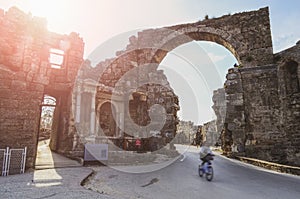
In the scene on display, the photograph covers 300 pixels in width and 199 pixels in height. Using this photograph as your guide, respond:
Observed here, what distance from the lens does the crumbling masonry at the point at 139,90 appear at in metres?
9.00

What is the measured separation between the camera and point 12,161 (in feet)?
24.5

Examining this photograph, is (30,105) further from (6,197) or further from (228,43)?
(228,43)

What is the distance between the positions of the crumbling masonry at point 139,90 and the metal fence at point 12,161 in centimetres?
65

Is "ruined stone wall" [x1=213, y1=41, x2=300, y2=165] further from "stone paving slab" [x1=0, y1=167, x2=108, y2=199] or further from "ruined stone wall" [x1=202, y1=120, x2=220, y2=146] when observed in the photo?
"ruined stone wall" [x1=202, y1=120, x2=220, y2=146]

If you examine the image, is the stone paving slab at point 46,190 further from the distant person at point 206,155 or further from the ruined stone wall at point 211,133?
the ruined stone wall at point 211,133

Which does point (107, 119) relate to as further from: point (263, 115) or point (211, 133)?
point (211, 133)

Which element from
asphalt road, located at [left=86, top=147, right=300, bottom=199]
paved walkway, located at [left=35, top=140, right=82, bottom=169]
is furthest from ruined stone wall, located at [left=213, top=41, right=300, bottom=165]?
paved walkway, located at [left=35, top=140, right=82, bottom=169]

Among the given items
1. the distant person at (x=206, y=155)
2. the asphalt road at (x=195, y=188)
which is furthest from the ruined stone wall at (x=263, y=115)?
the distant person at (x=206, y=155)

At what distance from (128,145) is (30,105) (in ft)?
21.3

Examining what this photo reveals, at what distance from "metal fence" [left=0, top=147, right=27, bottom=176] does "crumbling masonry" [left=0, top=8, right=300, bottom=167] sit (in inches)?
25.6

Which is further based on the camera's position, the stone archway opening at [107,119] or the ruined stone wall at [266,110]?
the stone archway opening at [107,119]

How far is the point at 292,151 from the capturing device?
12.9 meters

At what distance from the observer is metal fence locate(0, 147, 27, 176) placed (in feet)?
23.4

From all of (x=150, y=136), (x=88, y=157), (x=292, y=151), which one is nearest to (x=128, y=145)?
(x=150, y=136)
